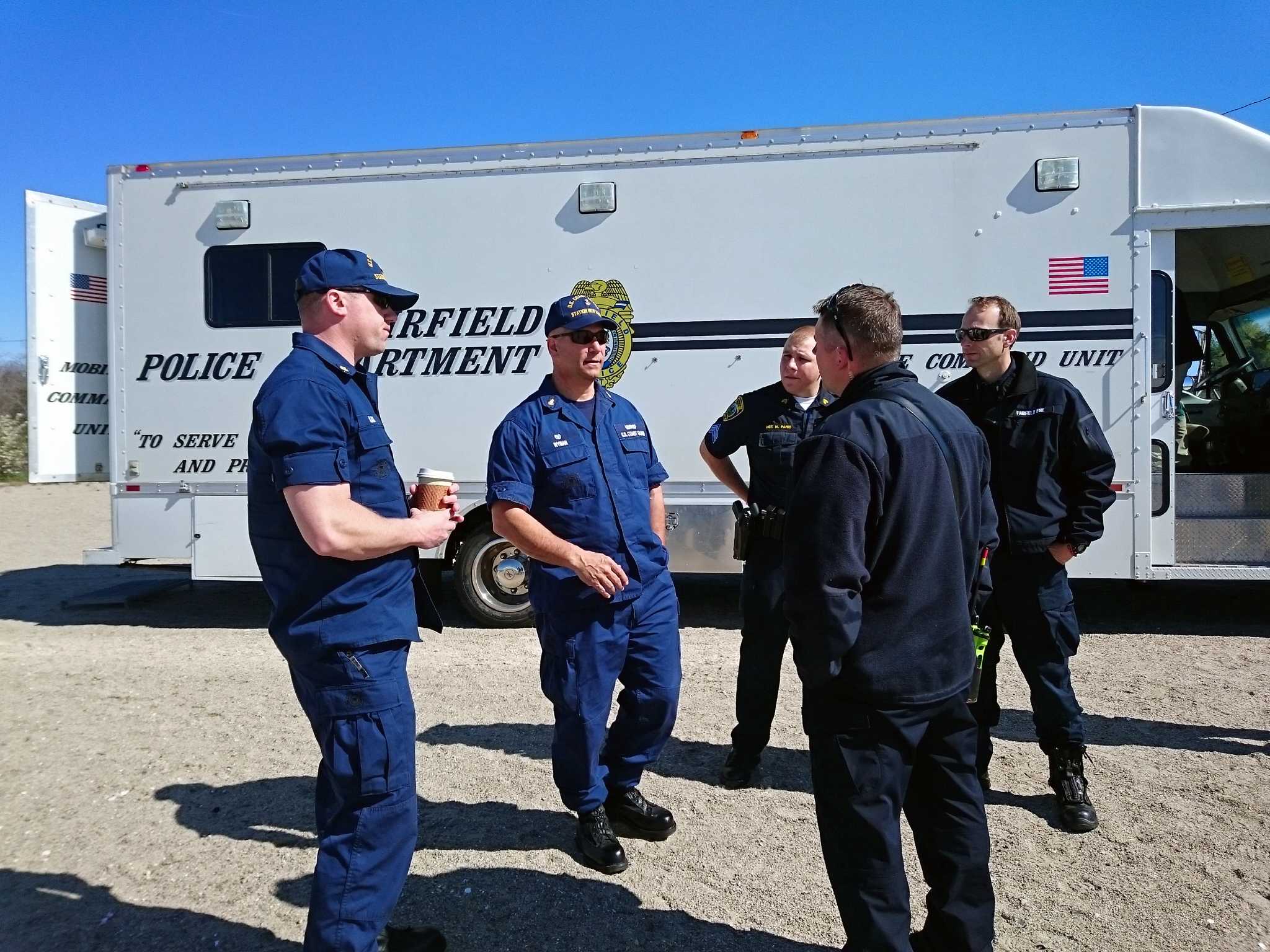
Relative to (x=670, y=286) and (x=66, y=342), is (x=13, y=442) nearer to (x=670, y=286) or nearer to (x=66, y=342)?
(x=66, y=342)

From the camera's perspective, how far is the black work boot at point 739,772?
369 cm

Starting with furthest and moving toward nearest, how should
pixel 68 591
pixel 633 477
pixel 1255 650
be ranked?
pixel 68 591 → pixel 1255 650 → pixel 633 477

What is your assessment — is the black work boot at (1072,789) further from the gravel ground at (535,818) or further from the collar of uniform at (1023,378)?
the collar of uniform at (1023,378)

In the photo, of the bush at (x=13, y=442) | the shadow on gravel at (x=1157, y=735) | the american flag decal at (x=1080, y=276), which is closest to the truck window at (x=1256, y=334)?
→ the american flag decal at (x=1080, y=276)

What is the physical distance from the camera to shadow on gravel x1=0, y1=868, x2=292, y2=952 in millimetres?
2619

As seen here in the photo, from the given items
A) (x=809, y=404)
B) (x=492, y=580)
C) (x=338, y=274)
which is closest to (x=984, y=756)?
(x=809, y=404)

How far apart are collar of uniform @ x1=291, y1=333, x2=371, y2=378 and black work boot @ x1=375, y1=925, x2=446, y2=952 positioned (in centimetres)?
153

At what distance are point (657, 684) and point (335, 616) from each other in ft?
4.43

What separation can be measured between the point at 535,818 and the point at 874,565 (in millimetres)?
2018

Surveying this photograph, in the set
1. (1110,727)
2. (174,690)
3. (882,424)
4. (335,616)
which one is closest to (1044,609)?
(1110,727)

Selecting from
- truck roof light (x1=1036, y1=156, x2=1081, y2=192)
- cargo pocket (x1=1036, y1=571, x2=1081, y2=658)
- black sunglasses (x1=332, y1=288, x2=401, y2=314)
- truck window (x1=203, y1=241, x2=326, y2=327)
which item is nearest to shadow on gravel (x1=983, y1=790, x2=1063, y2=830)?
cargo pocket (x1=1036, y1=571, x2=1081, y2=658)

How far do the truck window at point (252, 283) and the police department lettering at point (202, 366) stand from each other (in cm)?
22

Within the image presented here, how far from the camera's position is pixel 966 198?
5891mm

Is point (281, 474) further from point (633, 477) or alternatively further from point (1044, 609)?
point (1044, 609)
